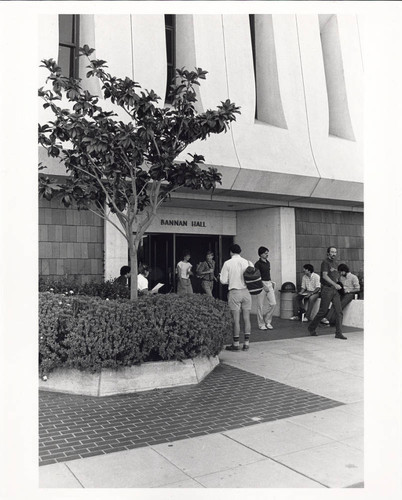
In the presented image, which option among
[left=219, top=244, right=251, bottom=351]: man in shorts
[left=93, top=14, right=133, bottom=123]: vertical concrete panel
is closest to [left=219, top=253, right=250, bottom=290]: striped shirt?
[left=219, top=244, right=251, bottom=351]: man in shorts

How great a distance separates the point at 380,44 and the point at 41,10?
2.52 metres

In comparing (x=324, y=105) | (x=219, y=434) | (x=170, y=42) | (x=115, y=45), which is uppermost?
(x=170, y=42)

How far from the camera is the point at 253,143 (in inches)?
487

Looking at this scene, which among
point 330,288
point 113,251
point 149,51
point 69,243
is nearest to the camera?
point 330,288

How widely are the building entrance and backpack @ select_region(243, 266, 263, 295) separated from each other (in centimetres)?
501

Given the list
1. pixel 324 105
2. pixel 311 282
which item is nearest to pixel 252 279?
pixel 311 282

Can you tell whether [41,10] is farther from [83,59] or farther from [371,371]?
[83,59]

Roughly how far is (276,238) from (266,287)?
2946mm

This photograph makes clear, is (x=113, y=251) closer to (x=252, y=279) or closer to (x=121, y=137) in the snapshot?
(x=252, y=279)

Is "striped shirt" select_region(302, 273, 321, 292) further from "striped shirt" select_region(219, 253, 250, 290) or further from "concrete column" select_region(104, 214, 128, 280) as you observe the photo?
"concrete column" select_region(104, 214, 128, 280)

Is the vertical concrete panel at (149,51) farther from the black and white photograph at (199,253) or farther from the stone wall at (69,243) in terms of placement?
the stone wall at (69,243)

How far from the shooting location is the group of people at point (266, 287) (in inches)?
353

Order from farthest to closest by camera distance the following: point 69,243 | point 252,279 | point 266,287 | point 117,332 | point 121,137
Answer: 1. point 266,287
2. point 69,243
3. point 252,279
4. point 121,137
5. point 117,332

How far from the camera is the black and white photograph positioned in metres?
3.55
